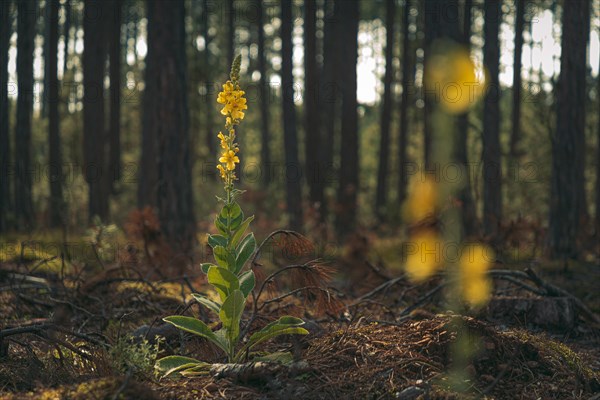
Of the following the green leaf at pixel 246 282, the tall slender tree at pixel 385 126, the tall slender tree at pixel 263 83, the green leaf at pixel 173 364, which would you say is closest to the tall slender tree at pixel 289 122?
the tall slender tree at pixel 263 83

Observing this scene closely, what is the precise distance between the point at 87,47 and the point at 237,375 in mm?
16497

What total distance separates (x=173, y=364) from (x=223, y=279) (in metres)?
0.58

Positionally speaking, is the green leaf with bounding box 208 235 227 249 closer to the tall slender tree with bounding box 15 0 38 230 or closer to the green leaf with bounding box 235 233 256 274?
the green leaf with bounding box 235 233 256 274

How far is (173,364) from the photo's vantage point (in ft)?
12.7

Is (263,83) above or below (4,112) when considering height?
above

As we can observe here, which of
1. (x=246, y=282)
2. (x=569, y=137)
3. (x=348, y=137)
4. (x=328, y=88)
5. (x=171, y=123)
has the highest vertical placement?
(x=328, y=88)

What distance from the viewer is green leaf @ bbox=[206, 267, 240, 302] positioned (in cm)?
395

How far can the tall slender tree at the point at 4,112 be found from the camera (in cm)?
1220

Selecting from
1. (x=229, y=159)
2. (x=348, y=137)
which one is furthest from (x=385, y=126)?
(x=229, y=159)

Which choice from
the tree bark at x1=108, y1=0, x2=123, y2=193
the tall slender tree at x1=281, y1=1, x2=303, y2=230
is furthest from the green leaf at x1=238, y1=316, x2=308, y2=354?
the tree bark at x1=108, y1=0, x2=123, y2=193

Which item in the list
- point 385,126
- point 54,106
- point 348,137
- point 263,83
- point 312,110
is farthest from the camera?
point 263,83

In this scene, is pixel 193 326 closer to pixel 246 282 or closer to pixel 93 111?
pixel 246 282

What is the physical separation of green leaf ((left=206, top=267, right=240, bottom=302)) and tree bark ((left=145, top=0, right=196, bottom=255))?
666 cm

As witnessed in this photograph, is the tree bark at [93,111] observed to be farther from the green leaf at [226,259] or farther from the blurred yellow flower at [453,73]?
the blurred yellow flower at [453,73]
